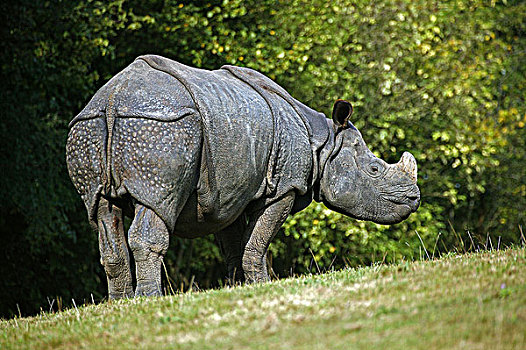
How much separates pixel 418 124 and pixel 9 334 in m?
10.9

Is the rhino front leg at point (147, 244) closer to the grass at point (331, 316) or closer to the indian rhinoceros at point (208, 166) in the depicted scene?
the indian rhinoceros at point (208, 166)

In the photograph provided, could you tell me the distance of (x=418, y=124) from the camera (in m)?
15.6

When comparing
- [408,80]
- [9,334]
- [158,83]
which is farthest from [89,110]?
[408,80]

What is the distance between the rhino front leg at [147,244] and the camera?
6984 millimetres

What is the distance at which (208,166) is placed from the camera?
293 inches

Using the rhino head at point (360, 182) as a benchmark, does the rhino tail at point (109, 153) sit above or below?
above

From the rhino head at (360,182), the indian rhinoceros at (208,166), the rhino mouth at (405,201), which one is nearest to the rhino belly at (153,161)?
the indian rhinoceros at (208,166)

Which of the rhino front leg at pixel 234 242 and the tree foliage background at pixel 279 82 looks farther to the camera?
the tree foliage background at pixel 279 82

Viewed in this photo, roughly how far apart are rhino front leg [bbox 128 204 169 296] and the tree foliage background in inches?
264

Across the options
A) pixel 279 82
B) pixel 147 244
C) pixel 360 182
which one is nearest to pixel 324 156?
pixel 360 182

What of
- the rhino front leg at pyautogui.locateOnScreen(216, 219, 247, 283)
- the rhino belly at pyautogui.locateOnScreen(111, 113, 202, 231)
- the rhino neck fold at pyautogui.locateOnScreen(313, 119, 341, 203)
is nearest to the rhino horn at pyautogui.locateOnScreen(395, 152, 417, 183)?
the rhino neck fold at pyautogui.locateOnScreen(313, 119, 341, 203)

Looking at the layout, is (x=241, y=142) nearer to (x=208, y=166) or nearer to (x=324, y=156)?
(x=208, y=166)

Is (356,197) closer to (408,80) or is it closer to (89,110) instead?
(89,110)

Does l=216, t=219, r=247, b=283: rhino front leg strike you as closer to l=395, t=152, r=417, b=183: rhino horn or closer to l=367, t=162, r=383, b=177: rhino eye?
l=367, t=162, r=383, b=177: rhino eye
